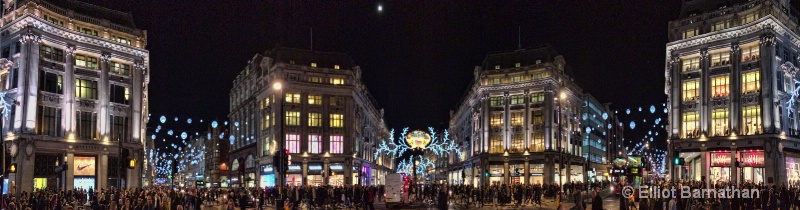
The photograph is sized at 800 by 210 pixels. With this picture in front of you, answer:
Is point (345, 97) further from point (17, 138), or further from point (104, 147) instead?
point (17, 138)

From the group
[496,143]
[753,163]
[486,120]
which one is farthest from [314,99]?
[753,163]

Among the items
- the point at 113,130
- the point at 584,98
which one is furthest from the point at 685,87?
the point at 113,130

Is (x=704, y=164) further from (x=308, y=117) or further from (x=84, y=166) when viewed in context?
(x=84, y=166)

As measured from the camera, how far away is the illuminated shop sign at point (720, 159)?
5669cm

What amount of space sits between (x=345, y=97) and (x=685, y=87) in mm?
38734

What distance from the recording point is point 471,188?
48562 mm

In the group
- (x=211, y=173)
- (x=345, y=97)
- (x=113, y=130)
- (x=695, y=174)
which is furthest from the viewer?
(x=211, y=173)

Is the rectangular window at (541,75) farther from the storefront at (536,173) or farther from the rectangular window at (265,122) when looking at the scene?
the rectangular window at (265,122)

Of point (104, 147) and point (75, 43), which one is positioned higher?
point (75, 43)

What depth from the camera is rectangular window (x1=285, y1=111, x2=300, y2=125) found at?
76750 millimetres

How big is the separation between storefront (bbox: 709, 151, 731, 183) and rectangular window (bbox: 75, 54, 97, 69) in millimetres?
55270

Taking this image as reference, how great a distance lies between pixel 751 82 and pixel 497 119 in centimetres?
3489

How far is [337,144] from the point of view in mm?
79938

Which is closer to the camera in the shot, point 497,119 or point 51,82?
point 51,82
